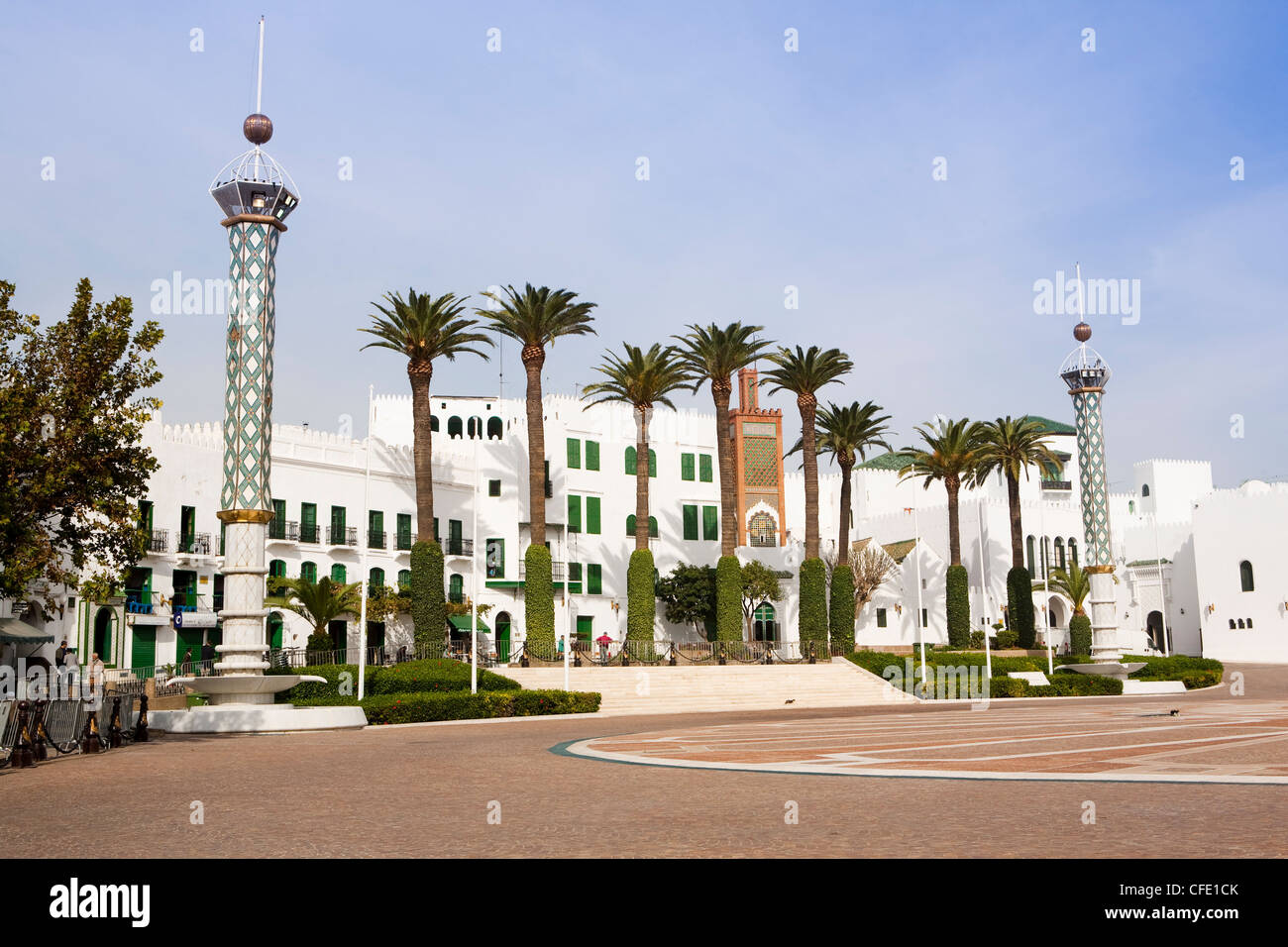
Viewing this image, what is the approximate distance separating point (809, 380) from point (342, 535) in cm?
2187

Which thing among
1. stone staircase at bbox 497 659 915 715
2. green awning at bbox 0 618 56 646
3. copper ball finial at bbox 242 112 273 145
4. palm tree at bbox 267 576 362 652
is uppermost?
copper ball finial at bbox 242 112 273 145

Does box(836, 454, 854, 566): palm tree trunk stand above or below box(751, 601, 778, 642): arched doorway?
above

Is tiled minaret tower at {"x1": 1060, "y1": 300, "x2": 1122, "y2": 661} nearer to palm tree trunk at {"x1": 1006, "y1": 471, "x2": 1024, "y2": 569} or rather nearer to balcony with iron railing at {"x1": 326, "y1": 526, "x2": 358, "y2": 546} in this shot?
palm tree trunk at {"x1": 1006, "y1": 471, "x2": 1024, "y2": 569}

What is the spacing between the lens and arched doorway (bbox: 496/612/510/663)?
51.9 m

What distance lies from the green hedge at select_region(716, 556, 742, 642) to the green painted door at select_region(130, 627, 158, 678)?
880 inches

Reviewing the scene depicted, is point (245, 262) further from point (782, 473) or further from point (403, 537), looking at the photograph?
point (782, 473)

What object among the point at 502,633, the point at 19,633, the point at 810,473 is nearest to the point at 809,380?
the point at 810,473

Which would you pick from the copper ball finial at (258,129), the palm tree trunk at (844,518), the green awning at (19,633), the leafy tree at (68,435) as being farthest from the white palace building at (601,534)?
the leafy tree at (68,435)

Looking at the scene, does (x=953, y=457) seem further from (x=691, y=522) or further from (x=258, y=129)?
(x=258, y=129)

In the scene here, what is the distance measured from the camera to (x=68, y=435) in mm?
19016

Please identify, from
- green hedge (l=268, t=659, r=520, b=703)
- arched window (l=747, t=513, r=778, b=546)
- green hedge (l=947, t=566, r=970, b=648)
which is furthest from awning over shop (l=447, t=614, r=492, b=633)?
green hedge (l=947, t=566, r=970, b=648)
